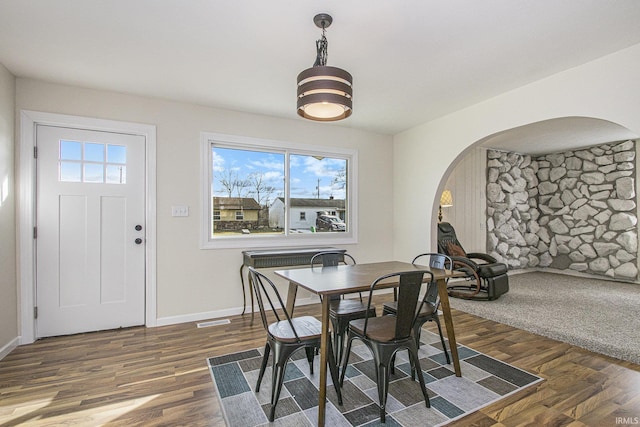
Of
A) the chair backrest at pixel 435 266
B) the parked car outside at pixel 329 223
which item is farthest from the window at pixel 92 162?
the chair backrest at pixel 435 266

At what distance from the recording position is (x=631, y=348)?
2.72 metres

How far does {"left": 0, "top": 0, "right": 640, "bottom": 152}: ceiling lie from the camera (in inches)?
80.8

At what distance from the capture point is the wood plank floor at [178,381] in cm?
195

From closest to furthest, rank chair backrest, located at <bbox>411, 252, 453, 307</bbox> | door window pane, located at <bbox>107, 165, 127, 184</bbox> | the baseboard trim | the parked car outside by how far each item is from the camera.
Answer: chair backrest, located at <bbox>411, 252, 453, 307</bbox>, the baseboard trim, door window pane, located at <bbox>107, 165, 127, 184</bbox>, the parked car outside

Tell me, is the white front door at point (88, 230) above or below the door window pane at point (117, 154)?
below

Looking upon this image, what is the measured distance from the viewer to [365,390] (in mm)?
2236

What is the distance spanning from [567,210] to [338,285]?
6.43 metres

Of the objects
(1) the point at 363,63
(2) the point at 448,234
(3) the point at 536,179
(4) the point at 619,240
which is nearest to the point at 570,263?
(4) the point at 619,240

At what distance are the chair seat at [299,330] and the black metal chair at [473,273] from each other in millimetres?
2565

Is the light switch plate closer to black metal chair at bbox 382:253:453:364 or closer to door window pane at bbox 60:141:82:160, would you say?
door window pane at bbox 60:141:82:160

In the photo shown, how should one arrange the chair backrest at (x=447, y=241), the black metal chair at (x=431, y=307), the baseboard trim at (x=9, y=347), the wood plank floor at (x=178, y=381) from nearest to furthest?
the wood plank floor at (x=178, y=381)
the black metal chair at (x=431, y=307)
the baseboard trim at (x=9, y=347)
the chair backrest at (x=447, y=241)

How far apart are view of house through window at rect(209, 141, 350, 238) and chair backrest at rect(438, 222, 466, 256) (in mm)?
1497

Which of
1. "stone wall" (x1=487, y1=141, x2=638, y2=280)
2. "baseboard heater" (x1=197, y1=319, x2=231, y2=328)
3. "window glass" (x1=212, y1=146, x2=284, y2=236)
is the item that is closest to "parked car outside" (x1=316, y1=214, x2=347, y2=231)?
"window glass" (x1=212, y1=146, x2=284, y2=236)

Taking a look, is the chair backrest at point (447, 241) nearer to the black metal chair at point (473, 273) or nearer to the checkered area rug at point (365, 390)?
the black metal chair at point (473, 273)
